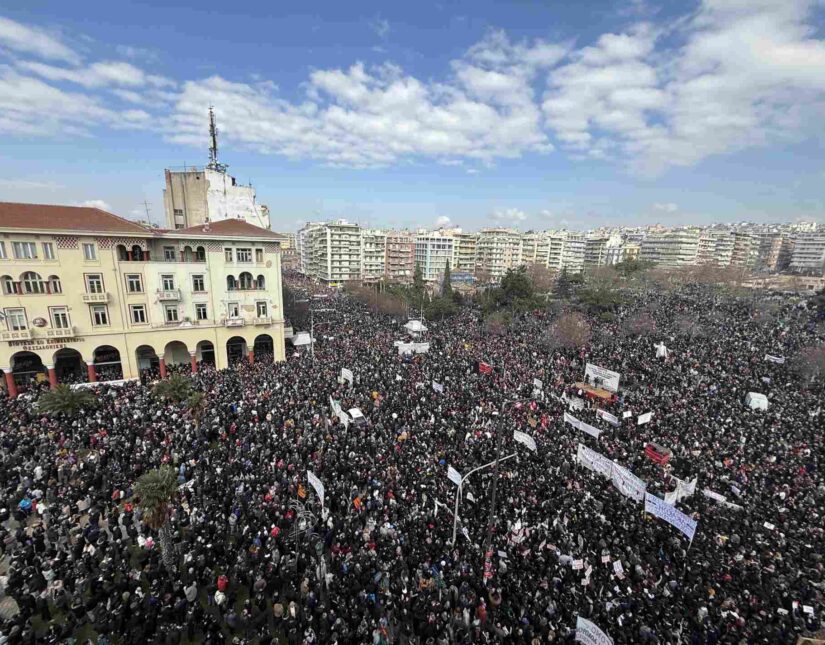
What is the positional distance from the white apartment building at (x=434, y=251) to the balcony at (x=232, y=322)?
67.6 metres

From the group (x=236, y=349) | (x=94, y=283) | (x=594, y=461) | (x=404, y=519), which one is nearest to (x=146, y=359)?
(x=236, y=349)

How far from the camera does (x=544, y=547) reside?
12.4 metres

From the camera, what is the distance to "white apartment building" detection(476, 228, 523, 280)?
99.7 meters

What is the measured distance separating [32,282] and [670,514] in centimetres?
3265

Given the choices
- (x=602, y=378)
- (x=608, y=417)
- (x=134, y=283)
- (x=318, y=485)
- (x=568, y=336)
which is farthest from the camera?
(x=568, y=336)

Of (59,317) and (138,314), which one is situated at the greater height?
(59,317)

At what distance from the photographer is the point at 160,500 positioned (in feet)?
35.8

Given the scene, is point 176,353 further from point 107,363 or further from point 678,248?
point 678,248

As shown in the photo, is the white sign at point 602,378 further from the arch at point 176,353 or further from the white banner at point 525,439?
the arch at point 176,353

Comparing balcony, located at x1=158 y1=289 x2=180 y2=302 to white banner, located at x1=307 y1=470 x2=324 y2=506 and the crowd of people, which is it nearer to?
the crowd of people

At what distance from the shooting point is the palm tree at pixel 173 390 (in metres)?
20.0

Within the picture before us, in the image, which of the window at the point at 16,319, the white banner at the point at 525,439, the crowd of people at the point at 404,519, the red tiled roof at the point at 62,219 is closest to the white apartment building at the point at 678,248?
the crowd of people at the point at 404,519

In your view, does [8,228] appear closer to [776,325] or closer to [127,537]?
[127,537]

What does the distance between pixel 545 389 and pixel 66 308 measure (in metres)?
29.5
